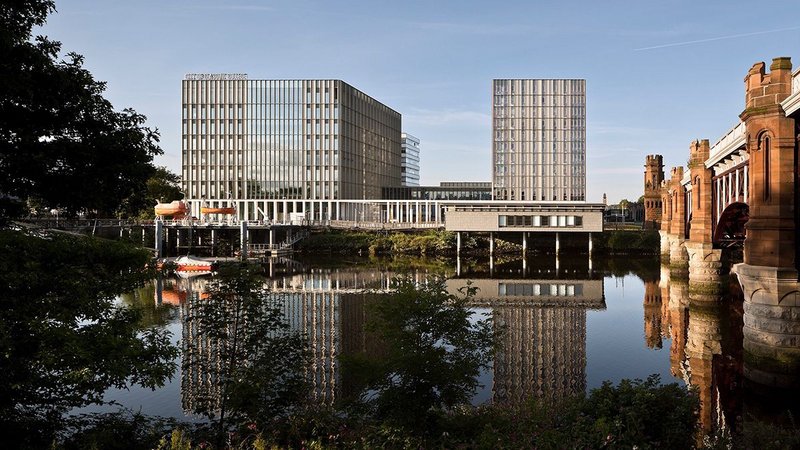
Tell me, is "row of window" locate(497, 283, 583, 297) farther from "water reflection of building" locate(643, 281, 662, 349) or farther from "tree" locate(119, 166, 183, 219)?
"tree" locate(119, 166, 183, 219)

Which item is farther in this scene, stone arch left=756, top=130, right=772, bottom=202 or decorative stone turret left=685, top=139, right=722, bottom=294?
decorative stone turret left=685, top=139, right=722, bottom=294

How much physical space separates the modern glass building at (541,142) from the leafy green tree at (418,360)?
133 meters

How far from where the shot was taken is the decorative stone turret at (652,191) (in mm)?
103250

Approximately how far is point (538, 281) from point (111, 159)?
148ft

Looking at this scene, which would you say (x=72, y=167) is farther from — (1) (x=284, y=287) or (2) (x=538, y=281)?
(2) (x=538, y=281)

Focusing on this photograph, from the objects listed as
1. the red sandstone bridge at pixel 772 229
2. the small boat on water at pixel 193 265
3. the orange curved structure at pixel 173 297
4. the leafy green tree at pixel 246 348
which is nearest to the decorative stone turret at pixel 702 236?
the red sandstone bridge at pixel 772 229

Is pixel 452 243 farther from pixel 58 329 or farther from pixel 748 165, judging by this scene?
pixel 58 329

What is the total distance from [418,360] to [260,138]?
11135 centimetres

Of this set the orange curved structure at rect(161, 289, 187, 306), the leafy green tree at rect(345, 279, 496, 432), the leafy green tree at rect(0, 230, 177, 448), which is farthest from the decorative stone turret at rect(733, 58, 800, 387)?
the orange curved structure at rect(161, 289, 187, 306)

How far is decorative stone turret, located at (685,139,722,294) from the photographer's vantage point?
4188cm

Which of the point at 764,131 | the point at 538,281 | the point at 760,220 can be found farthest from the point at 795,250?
the point at 538,281

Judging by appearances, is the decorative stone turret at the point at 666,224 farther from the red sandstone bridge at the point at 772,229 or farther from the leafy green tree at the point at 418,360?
the leafy green tree at the point at 418,360

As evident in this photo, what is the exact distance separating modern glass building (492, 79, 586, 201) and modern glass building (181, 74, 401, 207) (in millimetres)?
47206

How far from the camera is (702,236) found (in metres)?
43.5
